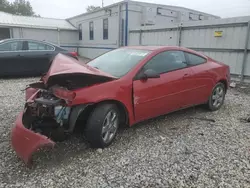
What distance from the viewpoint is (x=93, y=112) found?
121 inches

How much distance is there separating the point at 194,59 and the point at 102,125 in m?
2.60

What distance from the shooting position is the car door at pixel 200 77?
4.49 m

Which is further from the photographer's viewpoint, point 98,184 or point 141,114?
point 141,114

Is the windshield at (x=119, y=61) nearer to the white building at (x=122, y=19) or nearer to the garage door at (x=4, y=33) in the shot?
the white building at (x=122, y=19)

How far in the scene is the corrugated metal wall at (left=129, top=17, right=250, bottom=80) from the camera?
7.79 m

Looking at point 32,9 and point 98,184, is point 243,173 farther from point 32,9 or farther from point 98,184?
point 32,9

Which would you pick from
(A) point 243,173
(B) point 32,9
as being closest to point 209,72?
(A) point 243,173

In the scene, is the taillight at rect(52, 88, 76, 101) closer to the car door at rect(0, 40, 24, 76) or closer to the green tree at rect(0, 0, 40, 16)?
the car door at rect(0, 40, 24, 76)

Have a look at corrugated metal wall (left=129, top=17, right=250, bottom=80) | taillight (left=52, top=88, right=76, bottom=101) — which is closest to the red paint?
taillight (left=52, top=88, right=76, bottom=101)

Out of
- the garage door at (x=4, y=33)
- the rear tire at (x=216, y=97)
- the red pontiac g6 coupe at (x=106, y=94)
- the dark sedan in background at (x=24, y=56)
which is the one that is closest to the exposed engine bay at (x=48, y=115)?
the red pontiac g6 coupe at (x=106, y=94)

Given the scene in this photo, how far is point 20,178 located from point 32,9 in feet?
168

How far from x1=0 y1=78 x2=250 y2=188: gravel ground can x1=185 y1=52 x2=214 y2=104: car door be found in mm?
590

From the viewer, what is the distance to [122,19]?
12977 mm

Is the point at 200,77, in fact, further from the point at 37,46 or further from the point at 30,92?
the point at 37,46
